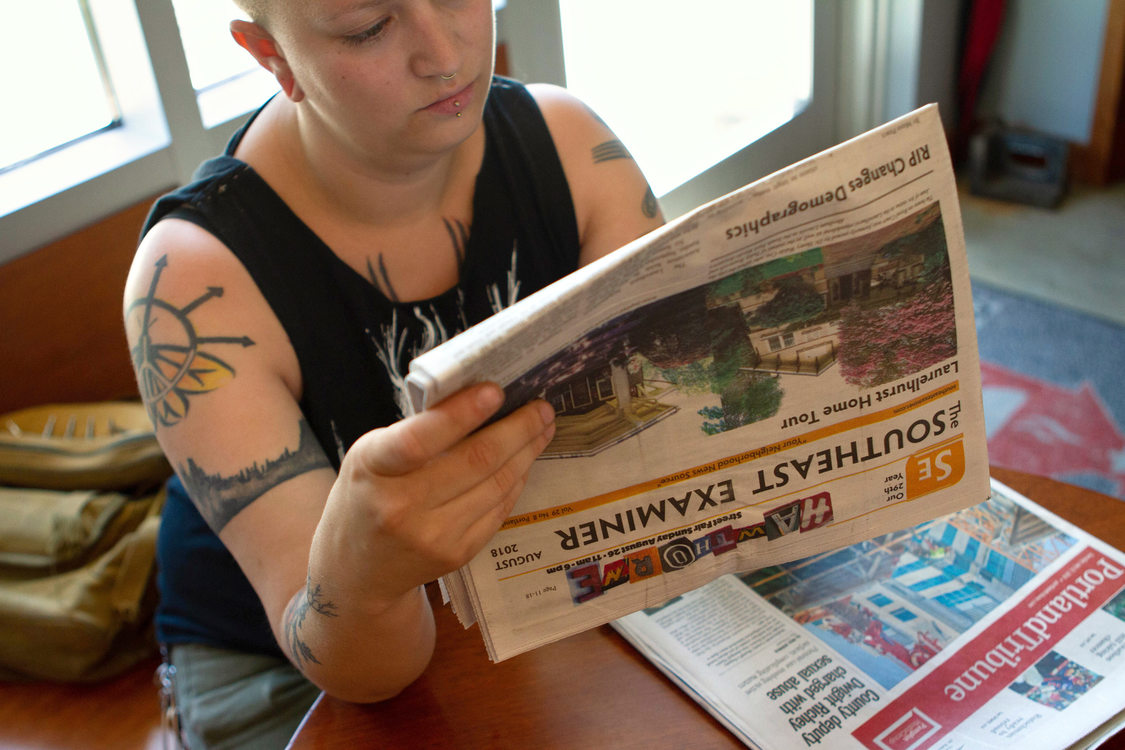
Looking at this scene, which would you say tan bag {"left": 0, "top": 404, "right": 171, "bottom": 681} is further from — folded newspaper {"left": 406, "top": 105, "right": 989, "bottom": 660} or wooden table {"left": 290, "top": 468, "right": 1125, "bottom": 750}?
folded newspaper {"left": 406, "top": 105, "right": 989, "bottom": 660}

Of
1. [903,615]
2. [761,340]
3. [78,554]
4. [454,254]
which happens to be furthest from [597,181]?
[78,554]

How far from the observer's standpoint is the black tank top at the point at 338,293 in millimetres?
944

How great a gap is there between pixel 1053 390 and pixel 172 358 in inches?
71.3

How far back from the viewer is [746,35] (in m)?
2.37

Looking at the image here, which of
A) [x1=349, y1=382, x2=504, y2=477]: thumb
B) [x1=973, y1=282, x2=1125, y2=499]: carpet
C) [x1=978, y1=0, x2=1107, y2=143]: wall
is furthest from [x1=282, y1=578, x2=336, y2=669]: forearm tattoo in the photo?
[x1=978, y1=0, x2=1107, y2=143]: wall

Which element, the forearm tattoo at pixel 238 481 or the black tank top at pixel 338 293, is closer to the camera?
the forearm tattoo at pixel 238 481

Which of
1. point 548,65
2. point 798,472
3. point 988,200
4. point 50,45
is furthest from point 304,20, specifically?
point 988,200

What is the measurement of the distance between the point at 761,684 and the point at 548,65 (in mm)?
1440

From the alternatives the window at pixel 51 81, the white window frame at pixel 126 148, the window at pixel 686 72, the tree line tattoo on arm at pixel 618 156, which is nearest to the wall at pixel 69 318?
the white window frame at pixel 126 148

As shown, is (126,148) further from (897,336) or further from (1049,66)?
(1049,66)

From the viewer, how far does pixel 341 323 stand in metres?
0.97

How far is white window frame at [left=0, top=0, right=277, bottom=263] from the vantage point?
1.36 m

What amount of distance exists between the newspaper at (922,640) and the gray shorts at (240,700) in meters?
0.40

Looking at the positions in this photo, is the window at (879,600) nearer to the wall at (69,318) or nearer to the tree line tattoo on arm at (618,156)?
the tree line tattoo on arm at (618,156)
